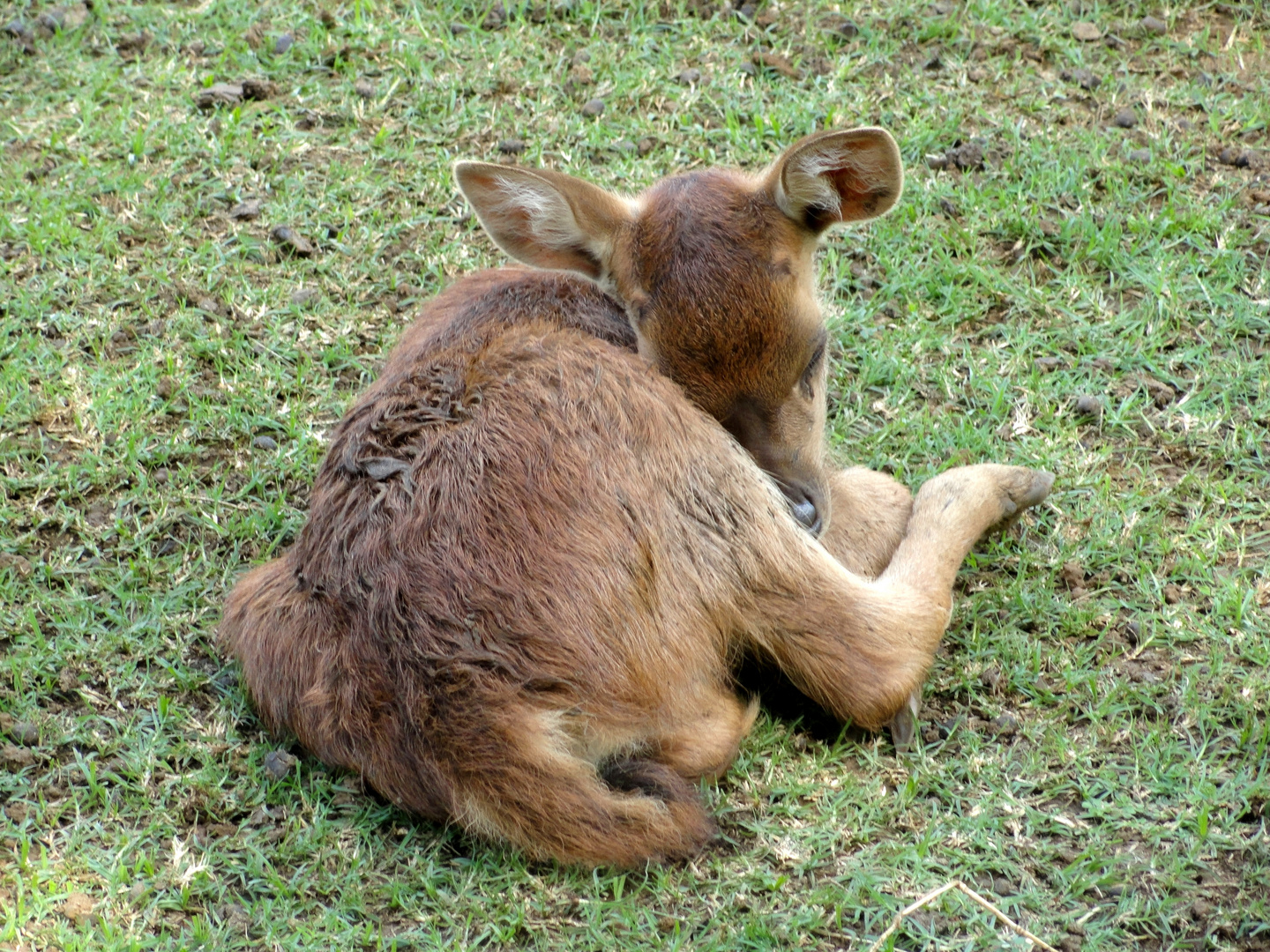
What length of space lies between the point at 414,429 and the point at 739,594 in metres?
1.16

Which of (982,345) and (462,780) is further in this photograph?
(982,345)

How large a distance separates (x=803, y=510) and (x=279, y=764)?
74.3 inches

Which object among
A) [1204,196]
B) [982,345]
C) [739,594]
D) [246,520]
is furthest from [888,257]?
[246,520]

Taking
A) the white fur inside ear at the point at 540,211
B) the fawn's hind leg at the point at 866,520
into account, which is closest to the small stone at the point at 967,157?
the fawn's hind leg at the point at 866,520

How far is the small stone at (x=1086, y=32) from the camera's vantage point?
757 cm

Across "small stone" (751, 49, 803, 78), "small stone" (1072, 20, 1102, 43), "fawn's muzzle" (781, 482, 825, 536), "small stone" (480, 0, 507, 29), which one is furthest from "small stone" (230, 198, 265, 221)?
"small stone" (1072, 20, 1102, 43)

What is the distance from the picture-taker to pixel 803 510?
4.71 meters

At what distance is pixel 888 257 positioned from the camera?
21.6ft

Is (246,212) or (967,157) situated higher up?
(967,157)

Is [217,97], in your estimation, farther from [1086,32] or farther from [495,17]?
[1086,32]

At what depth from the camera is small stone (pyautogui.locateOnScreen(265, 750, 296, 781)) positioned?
14.5 ft

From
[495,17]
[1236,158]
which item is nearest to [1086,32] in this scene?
[1236,158]

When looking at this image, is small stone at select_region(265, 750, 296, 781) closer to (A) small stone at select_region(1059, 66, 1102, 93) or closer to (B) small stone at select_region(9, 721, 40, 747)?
(B) small stone at select_region(9, 721, 40, 747)

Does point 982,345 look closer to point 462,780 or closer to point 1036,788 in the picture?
point 1036,788
